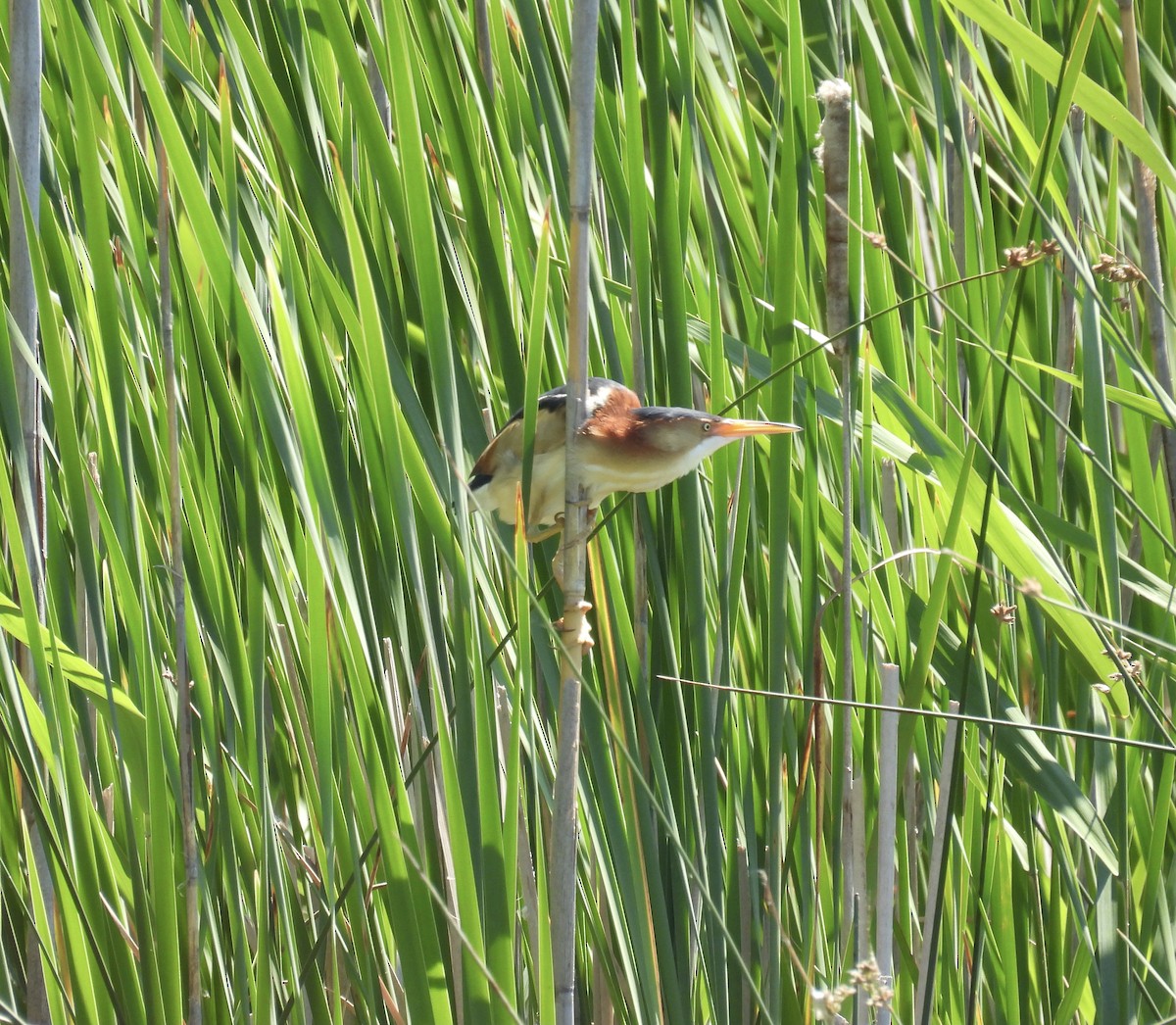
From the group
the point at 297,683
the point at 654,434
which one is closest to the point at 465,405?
the point at 654,434

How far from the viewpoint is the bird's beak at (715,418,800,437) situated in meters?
0.87

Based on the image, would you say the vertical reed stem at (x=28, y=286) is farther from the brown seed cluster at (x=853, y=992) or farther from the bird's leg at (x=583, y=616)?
the brown seed cluster at (x=853, y=992)

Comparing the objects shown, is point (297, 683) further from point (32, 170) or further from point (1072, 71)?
point (1072, 71)

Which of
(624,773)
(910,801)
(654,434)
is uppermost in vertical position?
(654,434)

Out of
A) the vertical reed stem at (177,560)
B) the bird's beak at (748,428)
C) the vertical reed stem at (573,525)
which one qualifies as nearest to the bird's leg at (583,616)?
the vertical reed stem at (573,525)

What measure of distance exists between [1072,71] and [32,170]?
0.70 m

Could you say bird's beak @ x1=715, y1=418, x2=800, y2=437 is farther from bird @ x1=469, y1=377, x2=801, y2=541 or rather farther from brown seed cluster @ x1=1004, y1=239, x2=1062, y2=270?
brown seed cluster @ x1=1004, y1=239, x2=1062, y2=270

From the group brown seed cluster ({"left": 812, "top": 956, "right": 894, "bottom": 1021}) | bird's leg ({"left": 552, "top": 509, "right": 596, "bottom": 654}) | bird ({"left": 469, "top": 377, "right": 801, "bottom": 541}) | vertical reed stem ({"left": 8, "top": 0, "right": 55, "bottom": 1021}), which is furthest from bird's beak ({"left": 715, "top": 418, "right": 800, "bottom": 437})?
vertical reed stem ({"left": 8, "top": 0, "right": 55, "bottom": 1021})

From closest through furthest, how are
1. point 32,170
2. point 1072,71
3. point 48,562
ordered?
1. point 1072,71
2. point 32,170
3. point 48,562

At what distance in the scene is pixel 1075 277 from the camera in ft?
3.76

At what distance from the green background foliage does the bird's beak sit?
1.7 inches

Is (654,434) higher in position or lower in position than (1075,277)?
lower

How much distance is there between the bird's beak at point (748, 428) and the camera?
34.3 inches

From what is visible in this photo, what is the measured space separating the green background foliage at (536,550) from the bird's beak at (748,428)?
4cm
